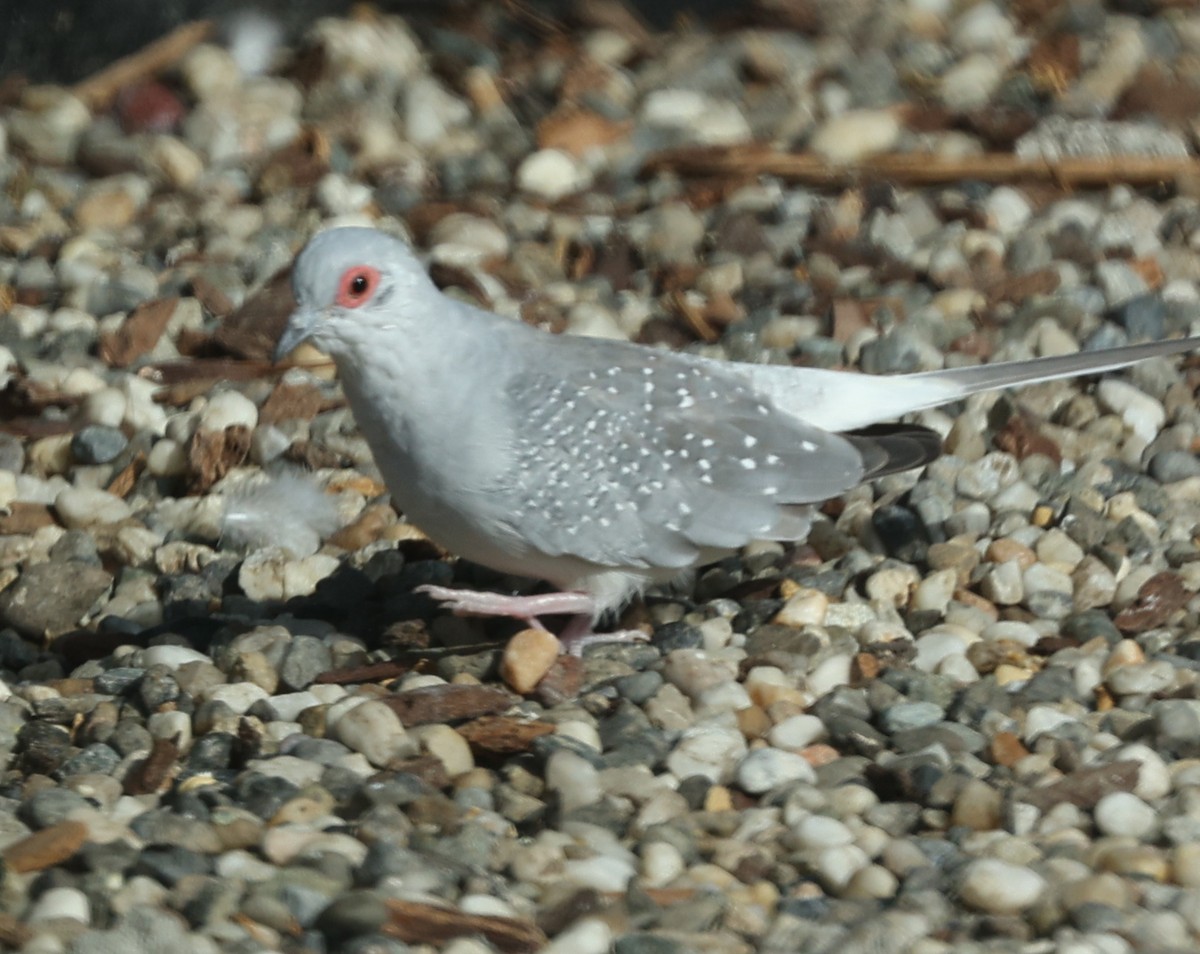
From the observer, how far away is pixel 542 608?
4988 millimetres

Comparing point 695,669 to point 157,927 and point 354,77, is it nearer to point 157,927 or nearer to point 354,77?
point 157,927

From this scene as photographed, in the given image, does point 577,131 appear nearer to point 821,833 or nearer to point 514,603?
point 514,603

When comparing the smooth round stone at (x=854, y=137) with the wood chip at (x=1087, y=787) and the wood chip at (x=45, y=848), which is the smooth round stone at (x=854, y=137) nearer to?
the wood chip at (x=1087, y=787)

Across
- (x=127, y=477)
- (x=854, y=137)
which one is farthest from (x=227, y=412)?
(x=854, y=137)

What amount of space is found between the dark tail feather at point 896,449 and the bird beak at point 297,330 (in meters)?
1.52

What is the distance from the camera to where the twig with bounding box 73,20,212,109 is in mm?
8312

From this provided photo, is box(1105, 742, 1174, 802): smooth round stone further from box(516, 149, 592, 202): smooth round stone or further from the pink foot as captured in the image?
box(516, 149, 592, 202): smooth round stone

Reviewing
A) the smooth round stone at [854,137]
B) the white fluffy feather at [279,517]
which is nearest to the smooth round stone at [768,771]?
the white fluffy feather at [279,517]

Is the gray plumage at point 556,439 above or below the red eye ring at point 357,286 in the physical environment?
below

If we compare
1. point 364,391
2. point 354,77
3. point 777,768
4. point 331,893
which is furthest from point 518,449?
point 354,77

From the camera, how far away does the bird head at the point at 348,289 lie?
4652mm

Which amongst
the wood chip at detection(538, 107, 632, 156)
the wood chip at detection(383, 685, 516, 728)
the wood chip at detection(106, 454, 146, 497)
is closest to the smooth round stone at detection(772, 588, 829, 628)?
the wood chip at detection(383, 685, 516, 728)

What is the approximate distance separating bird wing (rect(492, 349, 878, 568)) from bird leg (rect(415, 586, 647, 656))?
223 mm

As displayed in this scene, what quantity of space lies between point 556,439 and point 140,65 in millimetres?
4483
